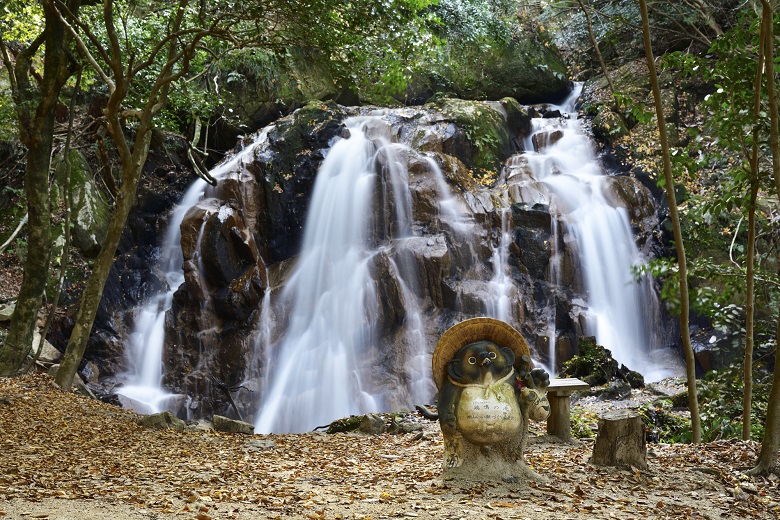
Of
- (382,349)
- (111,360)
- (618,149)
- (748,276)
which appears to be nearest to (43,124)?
(111,360)

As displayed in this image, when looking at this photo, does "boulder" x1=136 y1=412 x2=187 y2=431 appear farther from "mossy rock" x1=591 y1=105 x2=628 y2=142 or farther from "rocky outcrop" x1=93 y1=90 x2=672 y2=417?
"mossy rock" x1=591 y1=105 x2=628 y2=142

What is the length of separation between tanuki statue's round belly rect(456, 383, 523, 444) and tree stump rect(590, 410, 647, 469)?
1088 millimetres

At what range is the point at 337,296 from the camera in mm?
14531

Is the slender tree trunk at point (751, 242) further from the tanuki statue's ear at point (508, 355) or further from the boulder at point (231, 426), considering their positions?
the boulder at point (231, 426)

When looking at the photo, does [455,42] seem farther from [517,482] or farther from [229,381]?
[517,482]

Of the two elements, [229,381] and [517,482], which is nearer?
[517,482]

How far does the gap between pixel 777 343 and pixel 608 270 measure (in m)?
10.1

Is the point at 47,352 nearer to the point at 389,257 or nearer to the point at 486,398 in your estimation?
the point at 389,257

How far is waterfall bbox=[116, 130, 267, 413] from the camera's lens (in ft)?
42.3

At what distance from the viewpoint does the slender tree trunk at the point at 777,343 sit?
17.3 ft

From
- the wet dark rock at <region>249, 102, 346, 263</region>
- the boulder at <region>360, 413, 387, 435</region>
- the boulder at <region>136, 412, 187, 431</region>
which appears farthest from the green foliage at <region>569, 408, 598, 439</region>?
the wet dark rock at <region>249, 102, 346, 263</region>

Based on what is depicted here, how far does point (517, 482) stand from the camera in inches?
214

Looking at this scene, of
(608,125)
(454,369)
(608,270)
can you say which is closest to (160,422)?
(454,369)

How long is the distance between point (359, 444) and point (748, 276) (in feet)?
16.5
